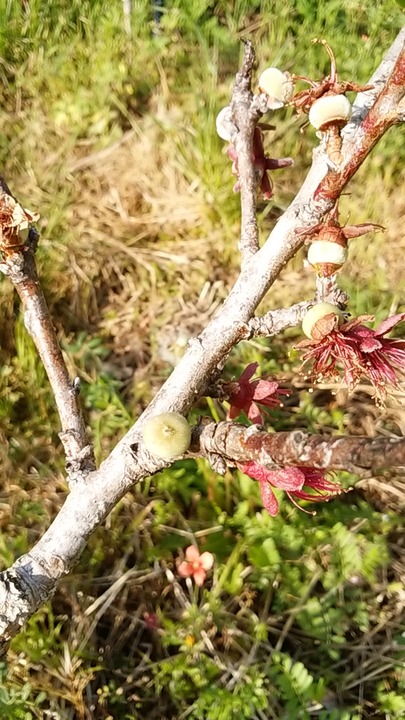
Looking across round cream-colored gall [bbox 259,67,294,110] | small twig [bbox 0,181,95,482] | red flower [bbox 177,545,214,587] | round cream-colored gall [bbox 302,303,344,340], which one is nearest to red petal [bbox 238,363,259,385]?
round cream-colored gall [bbox 302,303,344,340]

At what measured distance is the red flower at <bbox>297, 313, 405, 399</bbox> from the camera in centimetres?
107

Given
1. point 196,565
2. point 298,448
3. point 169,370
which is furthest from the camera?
point 169,370

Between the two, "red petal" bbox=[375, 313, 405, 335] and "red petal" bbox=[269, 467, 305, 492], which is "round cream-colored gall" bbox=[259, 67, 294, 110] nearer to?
"red petal" bbox=[375, 313, 405, 335]

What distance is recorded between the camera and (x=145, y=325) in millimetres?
2658

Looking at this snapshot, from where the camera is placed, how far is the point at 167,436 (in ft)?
3.21

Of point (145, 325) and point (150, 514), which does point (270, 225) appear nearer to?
point (145, 325)

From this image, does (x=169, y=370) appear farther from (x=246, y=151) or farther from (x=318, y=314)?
(x=318, y=314)

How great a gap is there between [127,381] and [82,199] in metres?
0.88

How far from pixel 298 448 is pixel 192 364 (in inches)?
15.2

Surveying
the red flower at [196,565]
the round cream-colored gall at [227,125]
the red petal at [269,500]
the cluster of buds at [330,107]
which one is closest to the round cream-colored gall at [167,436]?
the red petal at [269,500]

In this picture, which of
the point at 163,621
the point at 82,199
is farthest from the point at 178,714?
the point at 82,199

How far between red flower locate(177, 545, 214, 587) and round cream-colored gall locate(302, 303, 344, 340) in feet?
3.69

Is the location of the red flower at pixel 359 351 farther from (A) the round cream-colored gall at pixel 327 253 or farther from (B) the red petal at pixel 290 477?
(B) the red petal at pixel 290 477

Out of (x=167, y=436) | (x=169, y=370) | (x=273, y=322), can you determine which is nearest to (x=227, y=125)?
(x=273, y=322)
